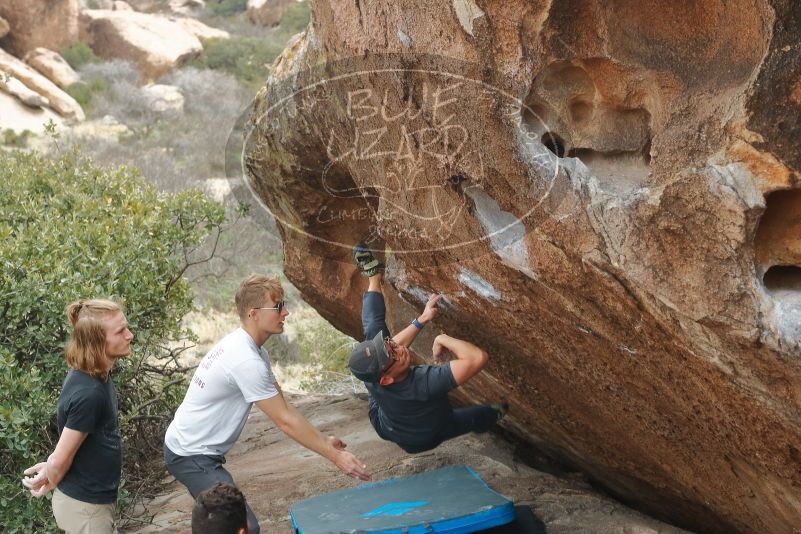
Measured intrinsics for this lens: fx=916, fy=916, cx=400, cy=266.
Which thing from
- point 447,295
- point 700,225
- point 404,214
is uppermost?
point 700,225

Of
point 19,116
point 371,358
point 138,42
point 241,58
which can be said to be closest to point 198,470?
point 371,358

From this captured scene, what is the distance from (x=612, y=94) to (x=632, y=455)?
2097 millimetres

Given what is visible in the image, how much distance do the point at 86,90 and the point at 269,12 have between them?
1163 centimetres

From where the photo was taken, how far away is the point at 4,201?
6.48 m

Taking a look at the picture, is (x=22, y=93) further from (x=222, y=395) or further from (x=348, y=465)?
(x=348, y=465)

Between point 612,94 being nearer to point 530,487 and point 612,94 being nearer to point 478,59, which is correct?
point 478,59

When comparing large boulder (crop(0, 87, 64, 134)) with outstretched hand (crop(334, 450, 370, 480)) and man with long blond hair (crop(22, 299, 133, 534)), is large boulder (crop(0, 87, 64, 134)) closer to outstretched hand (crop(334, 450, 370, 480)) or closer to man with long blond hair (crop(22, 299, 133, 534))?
man with long blond hair (crop(22, 299, 133, 534))

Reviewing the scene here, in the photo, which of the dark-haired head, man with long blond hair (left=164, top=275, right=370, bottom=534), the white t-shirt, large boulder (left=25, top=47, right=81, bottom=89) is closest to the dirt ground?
man with long blond hair (left=164, top=275, right=370, bottom=534)

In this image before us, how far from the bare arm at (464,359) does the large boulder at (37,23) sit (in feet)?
71.3

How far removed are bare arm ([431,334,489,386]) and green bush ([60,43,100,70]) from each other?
2172 cm

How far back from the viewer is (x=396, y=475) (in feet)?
17.5

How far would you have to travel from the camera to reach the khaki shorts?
11.5 ft

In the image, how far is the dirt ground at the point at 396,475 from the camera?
4455mm

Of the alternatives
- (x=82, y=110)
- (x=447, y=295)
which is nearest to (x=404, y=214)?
(x=447, y=295)
